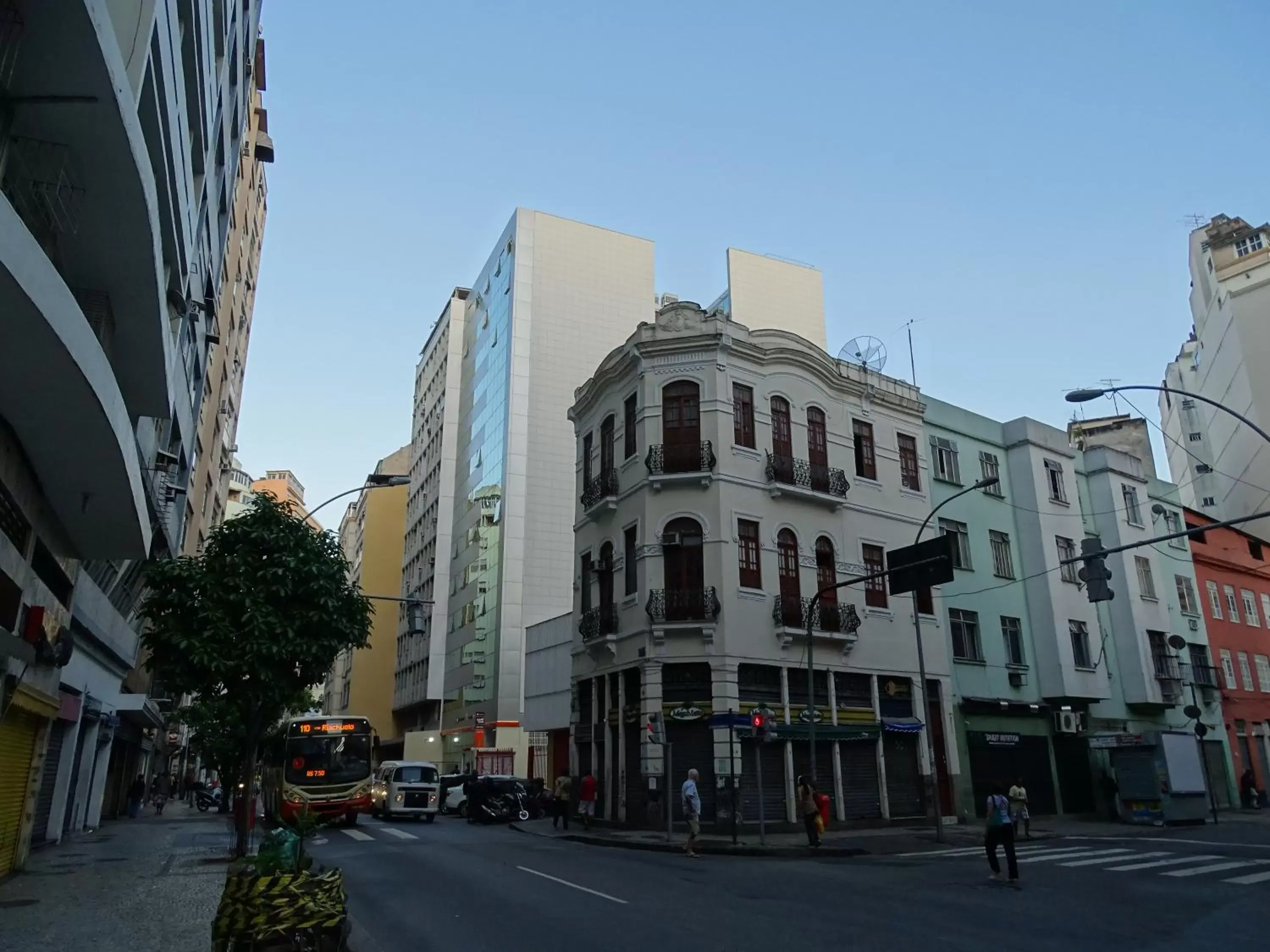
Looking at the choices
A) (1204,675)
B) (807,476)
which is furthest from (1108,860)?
(1204,675)

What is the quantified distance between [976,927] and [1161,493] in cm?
3482

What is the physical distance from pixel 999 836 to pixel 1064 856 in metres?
5.80

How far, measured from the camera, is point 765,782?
24.9 metres

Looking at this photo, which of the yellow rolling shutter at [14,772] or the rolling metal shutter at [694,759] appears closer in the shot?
the yellow rolling shutter at [14,772]

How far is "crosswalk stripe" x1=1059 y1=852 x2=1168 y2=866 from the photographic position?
58.4ft

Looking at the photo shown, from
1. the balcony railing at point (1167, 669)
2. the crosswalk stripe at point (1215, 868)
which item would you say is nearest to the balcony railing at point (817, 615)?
the crosswalk stripe at point (1215, 868)

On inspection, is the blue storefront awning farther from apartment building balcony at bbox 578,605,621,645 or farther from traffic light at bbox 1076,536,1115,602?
traffic light at bbox 1076,536,1115,602

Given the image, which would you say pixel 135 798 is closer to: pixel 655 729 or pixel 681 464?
pixel 655 729

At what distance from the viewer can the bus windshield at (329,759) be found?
27688 mm

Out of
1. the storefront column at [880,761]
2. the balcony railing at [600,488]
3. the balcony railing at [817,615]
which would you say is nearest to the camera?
the balcony railing at [817,615]

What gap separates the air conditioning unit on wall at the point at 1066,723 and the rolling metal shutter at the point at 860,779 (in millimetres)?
9086

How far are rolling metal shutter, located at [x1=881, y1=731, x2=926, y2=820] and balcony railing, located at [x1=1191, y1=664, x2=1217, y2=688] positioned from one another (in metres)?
16.9

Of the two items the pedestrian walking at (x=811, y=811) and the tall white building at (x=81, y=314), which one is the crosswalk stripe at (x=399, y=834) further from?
the pedestrian walking at (x=811, y=811)

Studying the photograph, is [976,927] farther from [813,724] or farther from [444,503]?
[444,503]
